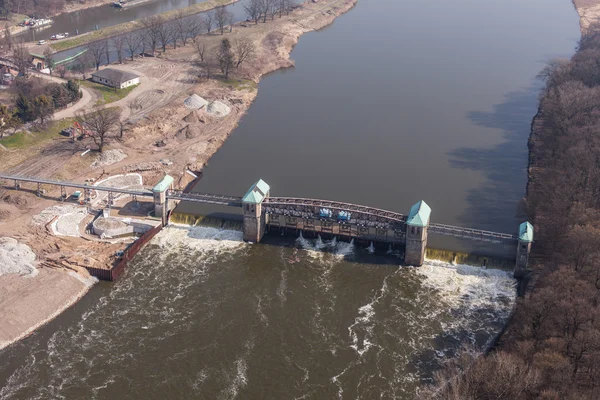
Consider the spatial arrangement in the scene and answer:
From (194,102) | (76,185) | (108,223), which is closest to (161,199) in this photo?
(108,223)

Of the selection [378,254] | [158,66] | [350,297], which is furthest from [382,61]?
[350,297]

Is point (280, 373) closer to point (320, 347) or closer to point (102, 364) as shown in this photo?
point (320, 347)

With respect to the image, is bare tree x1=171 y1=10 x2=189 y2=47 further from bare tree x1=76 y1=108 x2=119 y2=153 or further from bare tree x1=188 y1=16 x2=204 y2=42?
bare tree x1=76 y1=108 x2=119 y2=153

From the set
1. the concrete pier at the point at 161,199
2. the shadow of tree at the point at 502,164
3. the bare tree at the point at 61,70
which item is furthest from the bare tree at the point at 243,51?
the concrete pier at the point at 161,199

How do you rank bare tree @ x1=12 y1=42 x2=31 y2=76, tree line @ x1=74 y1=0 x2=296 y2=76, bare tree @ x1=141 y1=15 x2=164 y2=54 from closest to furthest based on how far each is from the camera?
1. bare tree @ x1=12 y1=42 x2=31 y2=76
2. tree line @ x1=74 y1=0 x2=296 y2=76
3. bare tree @ x1=141 y1=15 x2=164 y2=54

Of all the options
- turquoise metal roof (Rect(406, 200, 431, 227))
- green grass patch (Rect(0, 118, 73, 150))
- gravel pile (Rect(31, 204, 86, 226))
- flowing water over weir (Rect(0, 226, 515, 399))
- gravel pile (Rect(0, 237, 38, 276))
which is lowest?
flowing water over weir (Rect(0, 226, 515, 399))

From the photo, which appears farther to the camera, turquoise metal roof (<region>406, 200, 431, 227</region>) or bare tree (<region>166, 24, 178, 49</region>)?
bare tree (<region>166, 24, 178, 49</region>)

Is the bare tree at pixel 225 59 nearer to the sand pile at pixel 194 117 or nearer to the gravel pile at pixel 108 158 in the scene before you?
the sand pile at pixel 194 117

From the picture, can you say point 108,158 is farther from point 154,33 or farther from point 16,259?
point 154,33

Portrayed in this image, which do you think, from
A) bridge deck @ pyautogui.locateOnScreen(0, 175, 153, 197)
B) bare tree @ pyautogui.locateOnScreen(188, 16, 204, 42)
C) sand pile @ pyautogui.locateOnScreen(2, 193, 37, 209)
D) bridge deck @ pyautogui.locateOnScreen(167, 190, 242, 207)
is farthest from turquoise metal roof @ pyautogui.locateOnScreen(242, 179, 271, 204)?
bare tree @ pyautogui.locateOnScreen(188, 16, 204, 42)
